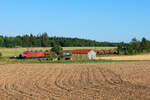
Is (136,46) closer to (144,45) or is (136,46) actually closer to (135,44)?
(135,44)

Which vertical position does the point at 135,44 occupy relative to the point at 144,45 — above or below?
above

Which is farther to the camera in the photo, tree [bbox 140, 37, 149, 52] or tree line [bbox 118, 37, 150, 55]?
tree [bbox 140, 37, 149, 52]

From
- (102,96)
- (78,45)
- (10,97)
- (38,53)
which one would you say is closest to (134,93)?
(102,96)

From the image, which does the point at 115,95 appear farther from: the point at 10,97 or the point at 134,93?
the point at 10,97

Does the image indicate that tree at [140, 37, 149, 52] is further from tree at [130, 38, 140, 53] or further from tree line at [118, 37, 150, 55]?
tree at [130, 38, 140, 53]

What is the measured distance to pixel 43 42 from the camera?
132750 millimetres

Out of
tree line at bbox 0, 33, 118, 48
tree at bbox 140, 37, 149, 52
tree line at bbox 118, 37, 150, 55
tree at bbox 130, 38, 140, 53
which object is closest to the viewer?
tree line at bbox 118, 37, 150, 55

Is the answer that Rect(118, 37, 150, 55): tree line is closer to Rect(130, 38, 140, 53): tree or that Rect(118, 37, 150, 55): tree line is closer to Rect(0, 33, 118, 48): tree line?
Rect(130, 38, 140, 53): tree

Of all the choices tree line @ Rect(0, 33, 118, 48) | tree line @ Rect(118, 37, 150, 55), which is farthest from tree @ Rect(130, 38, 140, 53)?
tree line @ Rect(0, 33, 118, 48)

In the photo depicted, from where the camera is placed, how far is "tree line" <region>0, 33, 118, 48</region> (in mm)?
121012

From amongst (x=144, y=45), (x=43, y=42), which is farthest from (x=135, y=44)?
(x=43, y=42)

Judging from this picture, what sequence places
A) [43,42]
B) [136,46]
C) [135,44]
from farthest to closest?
[43,42] → [135,44] → [136,46]

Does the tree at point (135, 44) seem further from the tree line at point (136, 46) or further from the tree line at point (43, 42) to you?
the tree line at point (43, 42)

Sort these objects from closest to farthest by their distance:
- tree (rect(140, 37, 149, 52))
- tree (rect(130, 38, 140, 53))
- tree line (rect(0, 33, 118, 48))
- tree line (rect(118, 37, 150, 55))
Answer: tree line (rect(118, 37, 150, 55)) → tree (rect(130, 38, 140, 53)) → tree (rect(140, 37, 149, 52)) → tree line (rect(0, 33, 118, 48))
